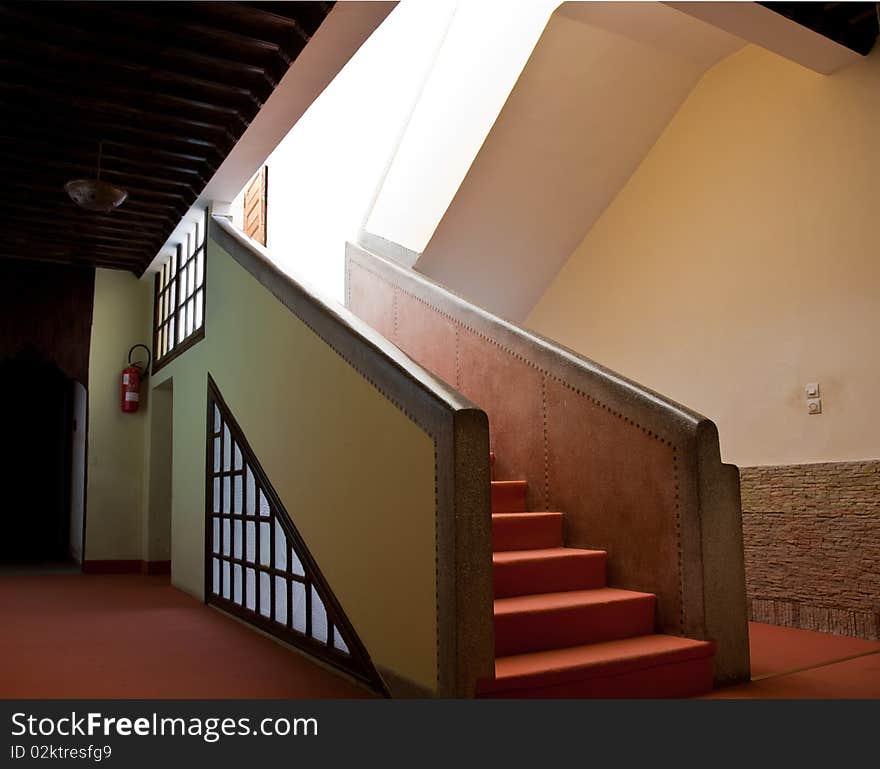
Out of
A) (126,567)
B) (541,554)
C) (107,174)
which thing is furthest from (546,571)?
(126,567)

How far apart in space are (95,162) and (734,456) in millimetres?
4477

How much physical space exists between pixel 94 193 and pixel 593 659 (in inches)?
160

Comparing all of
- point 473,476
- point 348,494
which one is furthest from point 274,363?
point 473,476

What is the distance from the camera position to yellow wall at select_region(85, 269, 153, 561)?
768 centimetres

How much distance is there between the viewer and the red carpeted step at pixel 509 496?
13.8ft

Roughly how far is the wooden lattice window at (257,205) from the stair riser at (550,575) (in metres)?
5.63

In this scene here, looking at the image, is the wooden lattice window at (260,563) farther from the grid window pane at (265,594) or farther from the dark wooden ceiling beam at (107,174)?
the dark wooden ceiling beam at (107,174)

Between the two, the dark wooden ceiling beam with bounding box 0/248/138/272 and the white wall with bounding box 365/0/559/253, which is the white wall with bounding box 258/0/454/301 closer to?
the white wall with bounding box 365/0/559/253

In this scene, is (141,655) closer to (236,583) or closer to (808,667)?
(236,583)

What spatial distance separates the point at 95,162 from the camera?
208 inches

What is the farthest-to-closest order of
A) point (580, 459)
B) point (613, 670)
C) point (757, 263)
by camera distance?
point (757, 263) < point (580, 459) < point (613, 670)

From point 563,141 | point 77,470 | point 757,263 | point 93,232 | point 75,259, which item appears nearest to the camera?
point 757,263

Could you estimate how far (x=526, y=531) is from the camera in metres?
3.85

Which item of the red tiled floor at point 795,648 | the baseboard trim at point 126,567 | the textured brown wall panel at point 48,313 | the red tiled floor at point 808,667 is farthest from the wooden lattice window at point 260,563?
the textured brown wall panel at point 48,313
